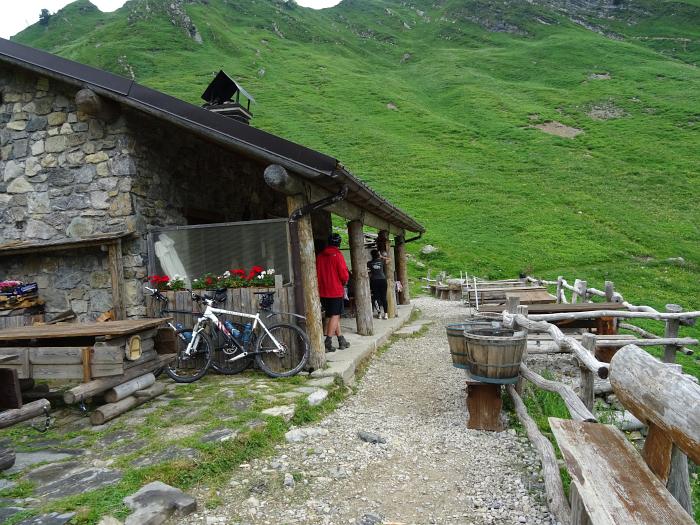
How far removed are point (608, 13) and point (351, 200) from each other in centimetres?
11650

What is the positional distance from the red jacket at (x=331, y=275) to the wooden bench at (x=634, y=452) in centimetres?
494

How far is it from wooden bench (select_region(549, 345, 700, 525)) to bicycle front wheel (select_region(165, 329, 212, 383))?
187 inches

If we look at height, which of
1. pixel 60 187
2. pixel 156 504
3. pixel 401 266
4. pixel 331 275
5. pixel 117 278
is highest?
pixel 60 187

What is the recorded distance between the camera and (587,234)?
2611 centimetres

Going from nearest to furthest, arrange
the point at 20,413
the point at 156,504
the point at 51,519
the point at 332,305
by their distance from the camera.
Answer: the point at 51,519, the point at 156,504, the point at 20,413, the point at 332,305

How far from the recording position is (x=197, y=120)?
6504 millimetres

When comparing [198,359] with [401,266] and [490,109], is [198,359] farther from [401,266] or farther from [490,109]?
[490,109]

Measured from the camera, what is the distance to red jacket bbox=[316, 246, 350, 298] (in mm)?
7891

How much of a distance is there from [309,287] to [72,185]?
4.06m

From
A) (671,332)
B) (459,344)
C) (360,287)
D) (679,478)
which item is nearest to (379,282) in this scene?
(360,287)

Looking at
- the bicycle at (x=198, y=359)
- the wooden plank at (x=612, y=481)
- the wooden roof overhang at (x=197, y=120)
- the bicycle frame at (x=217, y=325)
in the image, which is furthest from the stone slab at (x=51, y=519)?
the wooden roof overhang at (x=197, y=120)

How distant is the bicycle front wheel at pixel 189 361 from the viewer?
6.53 m

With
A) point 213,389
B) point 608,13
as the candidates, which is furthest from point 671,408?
point 608,13

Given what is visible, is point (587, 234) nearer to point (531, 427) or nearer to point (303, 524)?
point (531, 427)
